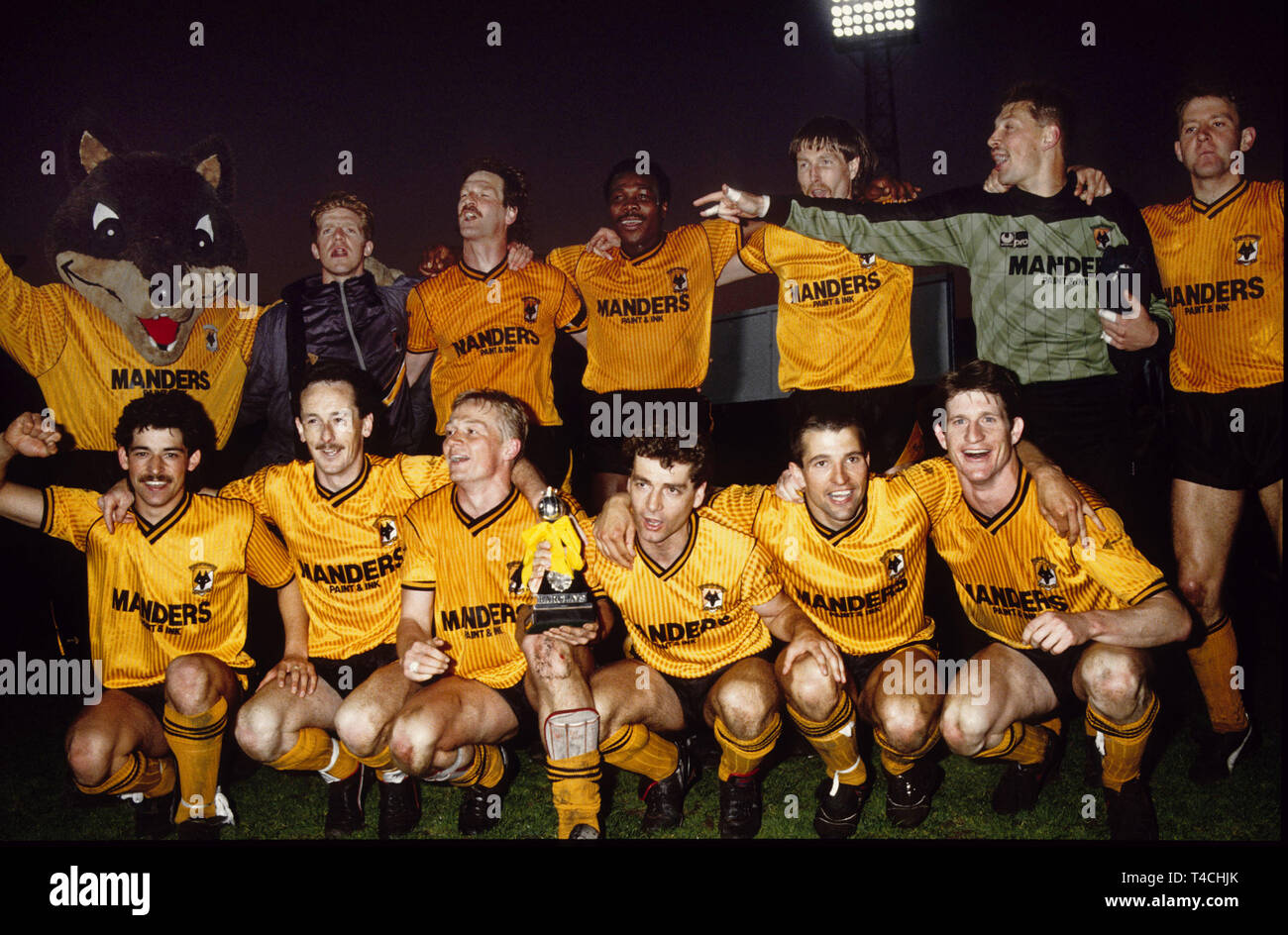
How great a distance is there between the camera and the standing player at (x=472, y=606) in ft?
9.70

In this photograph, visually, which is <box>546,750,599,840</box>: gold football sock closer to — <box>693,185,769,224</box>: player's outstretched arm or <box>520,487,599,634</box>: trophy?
<box>520,487,599,634</box>: trophy

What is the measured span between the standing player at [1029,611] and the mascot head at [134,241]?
2810mm

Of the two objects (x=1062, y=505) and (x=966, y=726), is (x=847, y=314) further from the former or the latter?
(x=966, y=726)

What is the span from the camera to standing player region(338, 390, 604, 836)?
296 cm

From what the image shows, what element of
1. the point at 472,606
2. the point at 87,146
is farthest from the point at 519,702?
the point at 87,146

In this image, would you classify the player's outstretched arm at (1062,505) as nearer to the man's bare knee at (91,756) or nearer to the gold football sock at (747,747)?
the gold football sock at (747,747)

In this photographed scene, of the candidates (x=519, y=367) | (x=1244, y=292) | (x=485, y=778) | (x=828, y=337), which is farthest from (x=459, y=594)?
(x=1244, y=292)

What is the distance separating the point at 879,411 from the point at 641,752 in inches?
58.1

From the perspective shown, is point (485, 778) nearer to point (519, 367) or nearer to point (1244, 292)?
point (519, 367)

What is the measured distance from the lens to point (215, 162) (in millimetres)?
3787

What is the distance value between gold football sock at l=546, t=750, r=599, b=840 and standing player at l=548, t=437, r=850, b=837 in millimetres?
147

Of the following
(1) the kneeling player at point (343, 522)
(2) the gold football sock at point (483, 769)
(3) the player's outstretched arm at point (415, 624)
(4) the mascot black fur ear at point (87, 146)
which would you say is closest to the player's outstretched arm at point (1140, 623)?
(2) the gold football sock at point (483, 769)
